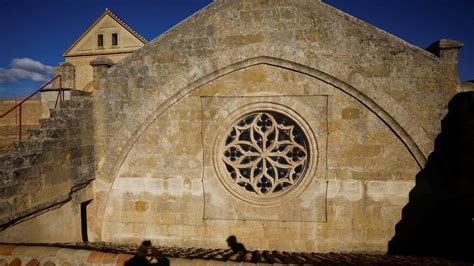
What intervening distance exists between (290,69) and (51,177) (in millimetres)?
5108

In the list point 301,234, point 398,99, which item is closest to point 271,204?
point 301,234

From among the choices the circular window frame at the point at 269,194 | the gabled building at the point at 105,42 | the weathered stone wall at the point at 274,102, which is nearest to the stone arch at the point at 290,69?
the weathered stone wall at the point at 274,102

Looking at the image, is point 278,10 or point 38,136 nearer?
point 38,136

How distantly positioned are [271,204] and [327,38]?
353 cm

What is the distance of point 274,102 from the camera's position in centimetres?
580

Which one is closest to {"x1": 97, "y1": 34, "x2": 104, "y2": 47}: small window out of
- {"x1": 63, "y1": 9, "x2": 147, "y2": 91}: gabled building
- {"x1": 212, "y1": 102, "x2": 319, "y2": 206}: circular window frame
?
{"x1": 63, "y1": 9, "x2": 147, "y2": 91}: gabled building

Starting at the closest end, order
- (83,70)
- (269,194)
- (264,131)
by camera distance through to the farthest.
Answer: (269,194)
(264,131)
(83,70)

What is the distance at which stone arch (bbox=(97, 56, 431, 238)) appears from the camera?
548 cm

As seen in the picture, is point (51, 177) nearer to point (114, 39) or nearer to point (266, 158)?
point (266, 158)

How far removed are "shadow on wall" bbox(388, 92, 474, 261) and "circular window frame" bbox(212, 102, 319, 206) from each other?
2005 millimetres

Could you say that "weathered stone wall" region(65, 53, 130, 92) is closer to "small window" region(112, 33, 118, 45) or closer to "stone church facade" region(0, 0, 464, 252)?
"small window" region(112, 33, 118, 45)

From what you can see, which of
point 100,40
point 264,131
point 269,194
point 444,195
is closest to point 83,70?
point 100,40

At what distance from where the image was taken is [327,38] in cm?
568

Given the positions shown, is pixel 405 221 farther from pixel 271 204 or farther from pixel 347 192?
pixel 271 204
